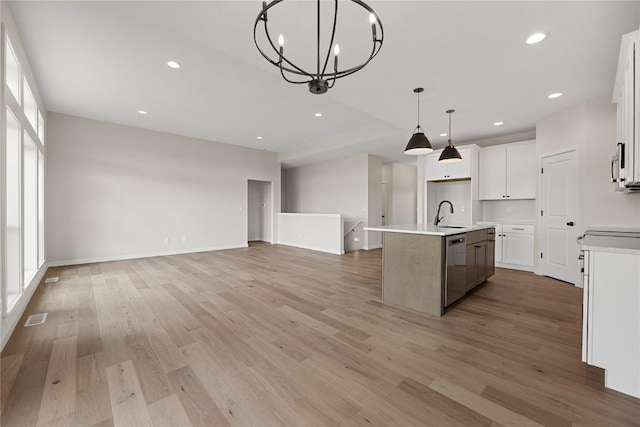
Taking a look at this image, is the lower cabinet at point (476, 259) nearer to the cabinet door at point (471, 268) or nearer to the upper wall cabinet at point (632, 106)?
the cabinet door at point (471, 268)

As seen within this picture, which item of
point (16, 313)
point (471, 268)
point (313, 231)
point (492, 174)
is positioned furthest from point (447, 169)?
point (16, 313)

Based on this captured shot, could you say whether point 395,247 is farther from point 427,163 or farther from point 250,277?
point 427,163

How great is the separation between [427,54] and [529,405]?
3.03 m

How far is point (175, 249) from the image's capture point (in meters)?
6.55

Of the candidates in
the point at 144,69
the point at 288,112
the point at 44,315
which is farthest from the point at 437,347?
the point at 144,69

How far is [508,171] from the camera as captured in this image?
17.0 feet

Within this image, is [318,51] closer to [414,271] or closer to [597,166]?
[414,271]

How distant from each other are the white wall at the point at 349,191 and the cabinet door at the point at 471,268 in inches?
154

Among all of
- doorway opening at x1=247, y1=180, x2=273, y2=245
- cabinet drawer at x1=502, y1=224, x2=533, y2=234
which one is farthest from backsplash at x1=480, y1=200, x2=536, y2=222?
doorway opening at x1=247, y1=180, x2=273, y2=245

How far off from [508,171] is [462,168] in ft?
2.71

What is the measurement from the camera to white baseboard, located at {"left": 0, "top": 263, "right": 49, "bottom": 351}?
87.9 inches

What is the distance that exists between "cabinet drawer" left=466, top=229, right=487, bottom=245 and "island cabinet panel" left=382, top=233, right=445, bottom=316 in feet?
2.69

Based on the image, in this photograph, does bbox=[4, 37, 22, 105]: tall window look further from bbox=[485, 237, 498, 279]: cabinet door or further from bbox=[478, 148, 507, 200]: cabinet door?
bbox=[478, 148, 507, 200]: cabinet door

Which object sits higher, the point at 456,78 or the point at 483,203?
the point at 456,78
